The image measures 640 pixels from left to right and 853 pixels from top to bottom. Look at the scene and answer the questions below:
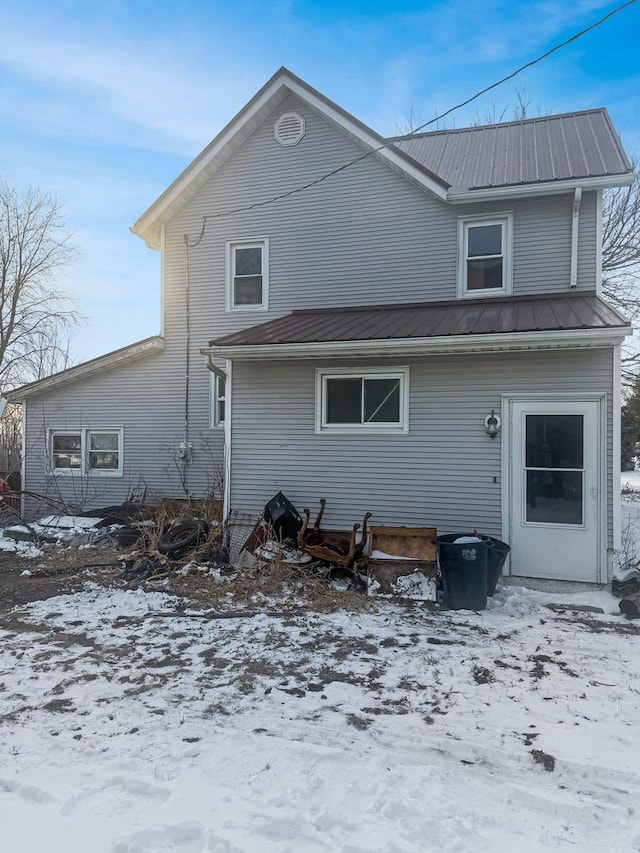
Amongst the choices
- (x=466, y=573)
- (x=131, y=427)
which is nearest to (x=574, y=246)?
(x=466, y=573)

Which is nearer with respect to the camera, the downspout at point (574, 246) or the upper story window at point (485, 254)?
the downspout at point (574, 246)

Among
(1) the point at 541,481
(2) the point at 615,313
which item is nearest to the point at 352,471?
(1) the point at 541,481

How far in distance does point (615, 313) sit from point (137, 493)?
29.4 feet

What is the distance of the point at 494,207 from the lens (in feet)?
28.8

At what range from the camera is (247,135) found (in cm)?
1038

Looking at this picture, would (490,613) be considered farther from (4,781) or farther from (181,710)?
(4,781)

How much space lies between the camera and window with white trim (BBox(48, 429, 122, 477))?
1143 centimetres

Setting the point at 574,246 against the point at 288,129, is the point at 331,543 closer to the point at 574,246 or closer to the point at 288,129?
the point at 574,246

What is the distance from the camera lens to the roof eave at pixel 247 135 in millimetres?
9141

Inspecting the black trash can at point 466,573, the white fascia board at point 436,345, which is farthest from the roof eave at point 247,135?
the black trash can at point 466,573

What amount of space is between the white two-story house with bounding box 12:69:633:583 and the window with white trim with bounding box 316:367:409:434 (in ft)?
0.10

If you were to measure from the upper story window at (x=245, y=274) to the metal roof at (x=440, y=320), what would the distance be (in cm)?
126

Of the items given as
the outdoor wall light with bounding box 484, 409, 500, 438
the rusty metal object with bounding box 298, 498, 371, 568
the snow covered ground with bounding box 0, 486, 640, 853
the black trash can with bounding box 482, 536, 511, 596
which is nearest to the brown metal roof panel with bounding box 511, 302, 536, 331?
the outdoor wall light with bounding box 484, 409, 500, 438

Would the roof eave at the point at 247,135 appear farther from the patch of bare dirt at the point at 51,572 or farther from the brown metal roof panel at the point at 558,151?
the patch of bare dirt at the point at 51,572
